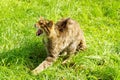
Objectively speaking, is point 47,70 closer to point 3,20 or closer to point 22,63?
point 22,63

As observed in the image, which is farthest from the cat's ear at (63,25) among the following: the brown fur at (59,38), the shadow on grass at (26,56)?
the shadow on grass at (26,56)

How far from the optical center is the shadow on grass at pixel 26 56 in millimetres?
5266

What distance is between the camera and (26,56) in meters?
5.42

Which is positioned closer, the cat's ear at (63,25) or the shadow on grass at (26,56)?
the shadow on grass at (26,56)

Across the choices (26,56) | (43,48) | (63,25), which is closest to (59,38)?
(63,25)

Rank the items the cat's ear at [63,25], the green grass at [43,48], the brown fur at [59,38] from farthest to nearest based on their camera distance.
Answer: the cat's ear at [63,25], the green grass at [43,48], the brown fur at [59,38]

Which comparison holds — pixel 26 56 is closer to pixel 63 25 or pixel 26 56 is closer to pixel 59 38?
pixel 59 38

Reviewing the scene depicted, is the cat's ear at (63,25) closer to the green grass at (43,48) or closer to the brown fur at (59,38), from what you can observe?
the brown fur at (59,38)

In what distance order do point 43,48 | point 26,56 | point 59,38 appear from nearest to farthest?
point 59,38 → point 26,56 → point 43,48

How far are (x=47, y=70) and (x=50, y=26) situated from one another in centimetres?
63

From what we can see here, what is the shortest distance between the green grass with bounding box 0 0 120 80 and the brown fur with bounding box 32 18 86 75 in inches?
4.4

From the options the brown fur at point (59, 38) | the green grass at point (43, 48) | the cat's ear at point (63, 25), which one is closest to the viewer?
the brown fur at point (59, 38)

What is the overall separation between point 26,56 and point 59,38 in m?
0.57

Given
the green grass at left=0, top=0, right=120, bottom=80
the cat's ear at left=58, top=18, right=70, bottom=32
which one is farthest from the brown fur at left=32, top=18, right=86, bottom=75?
the green grass at left=0, top=0, right=120, bottom=80
